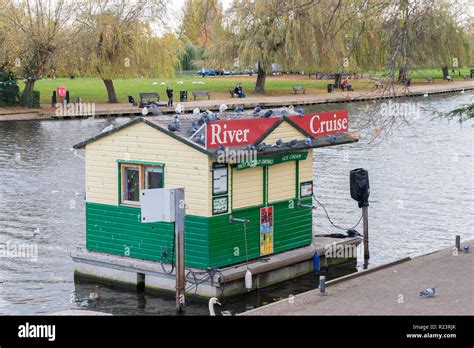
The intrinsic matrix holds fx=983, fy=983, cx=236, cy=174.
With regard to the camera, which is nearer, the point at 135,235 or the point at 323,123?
the point at 135,235

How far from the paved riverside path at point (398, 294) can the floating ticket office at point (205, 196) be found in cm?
248

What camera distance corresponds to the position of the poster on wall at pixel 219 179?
789 inches

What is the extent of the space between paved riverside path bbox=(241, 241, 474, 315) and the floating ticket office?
2483 millimetres

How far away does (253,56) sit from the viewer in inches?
3029

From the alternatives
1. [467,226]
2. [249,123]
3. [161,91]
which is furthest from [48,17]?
[249,123]

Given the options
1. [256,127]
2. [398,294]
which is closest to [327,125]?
[256,127]

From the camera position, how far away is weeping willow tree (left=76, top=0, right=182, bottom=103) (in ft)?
219

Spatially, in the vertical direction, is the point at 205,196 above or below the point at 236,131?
below

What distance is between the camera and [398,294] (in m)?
18.0

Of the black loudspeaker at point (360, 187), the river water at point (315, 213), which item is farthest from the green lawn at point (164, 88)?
the black loudspeaker at point (360, 187)

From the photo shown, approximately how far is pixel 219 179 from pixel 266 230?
75.7 inches

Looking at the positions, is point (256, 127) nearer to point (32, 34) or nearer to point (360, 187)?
point (360, 187)

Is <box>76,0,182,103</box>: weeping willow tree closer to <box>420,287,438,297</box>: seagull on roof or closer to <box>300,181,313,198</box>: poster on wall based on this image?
<box>300,181,313,198</box>: poster on wall
